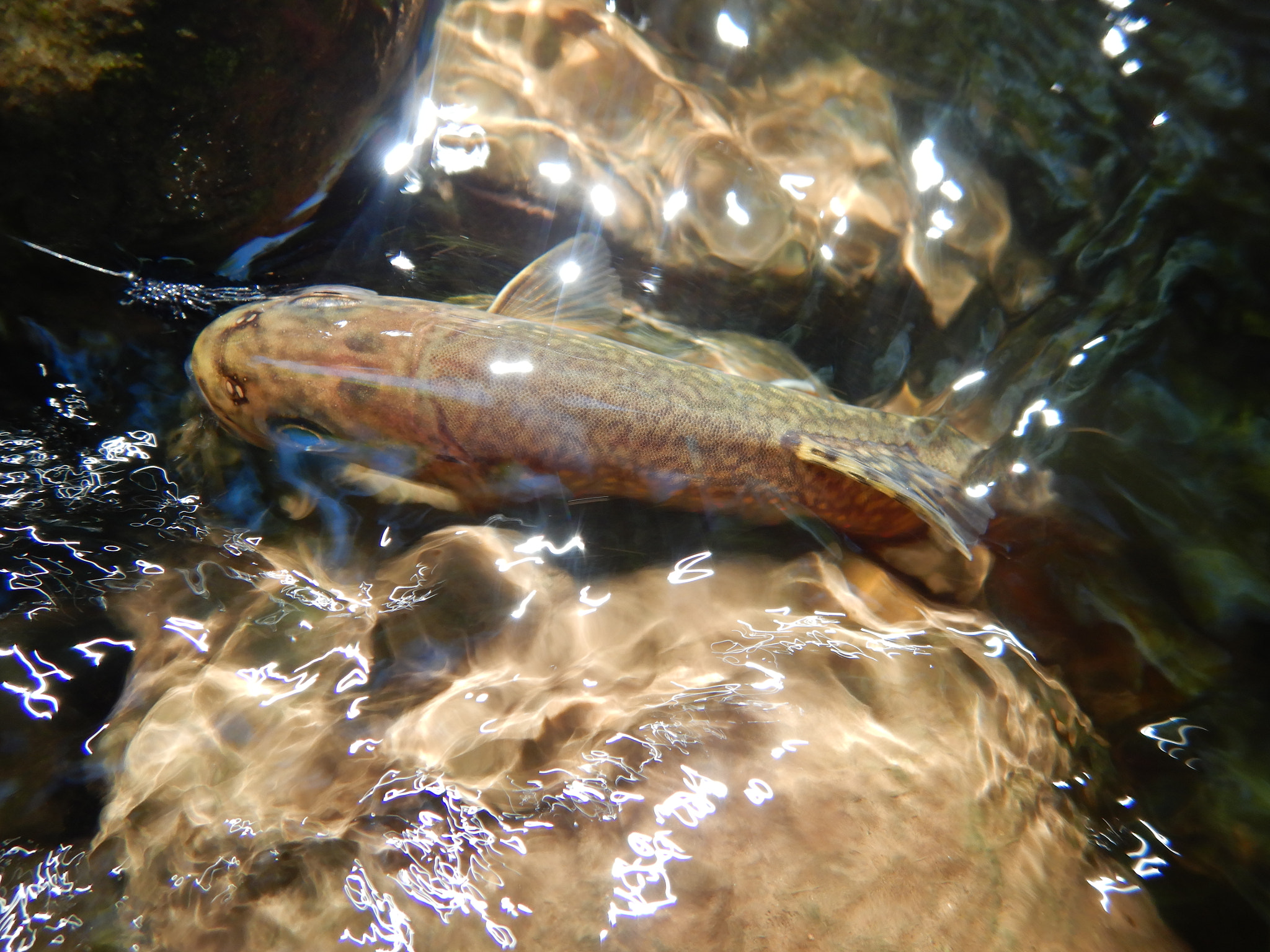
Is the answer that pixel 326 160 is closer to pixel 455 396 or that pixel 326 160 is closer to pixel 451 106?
pixel 451 106

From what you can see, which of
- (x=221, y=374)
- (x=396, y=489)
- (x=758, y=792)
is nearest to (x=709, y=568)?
(x=758, y=792)

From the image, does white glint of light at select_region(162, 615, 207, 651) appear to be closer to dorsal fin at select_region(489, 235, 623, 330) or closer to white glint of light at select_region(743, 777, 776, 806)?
dorsal fin at select_region(489, 235, 623, 330)

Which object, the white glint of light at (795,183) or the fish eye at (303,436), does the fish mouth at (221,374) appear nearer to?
the fish eye at (303,436)

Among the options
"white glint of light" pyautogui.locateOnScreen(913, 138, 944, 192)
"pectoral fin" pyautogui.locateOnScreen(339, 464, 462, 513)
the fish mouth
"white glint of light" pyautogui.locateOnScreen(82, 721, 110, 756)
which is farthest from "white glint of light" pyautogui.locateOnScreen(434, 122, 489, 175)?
"white glint of light" pyautogui.locateOnScreen(82, 721, 110, 756)

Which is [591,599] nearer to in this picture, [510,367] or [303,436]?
[510,367]

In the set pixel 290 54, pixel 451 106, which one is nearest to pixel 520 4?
pixel 451 106
